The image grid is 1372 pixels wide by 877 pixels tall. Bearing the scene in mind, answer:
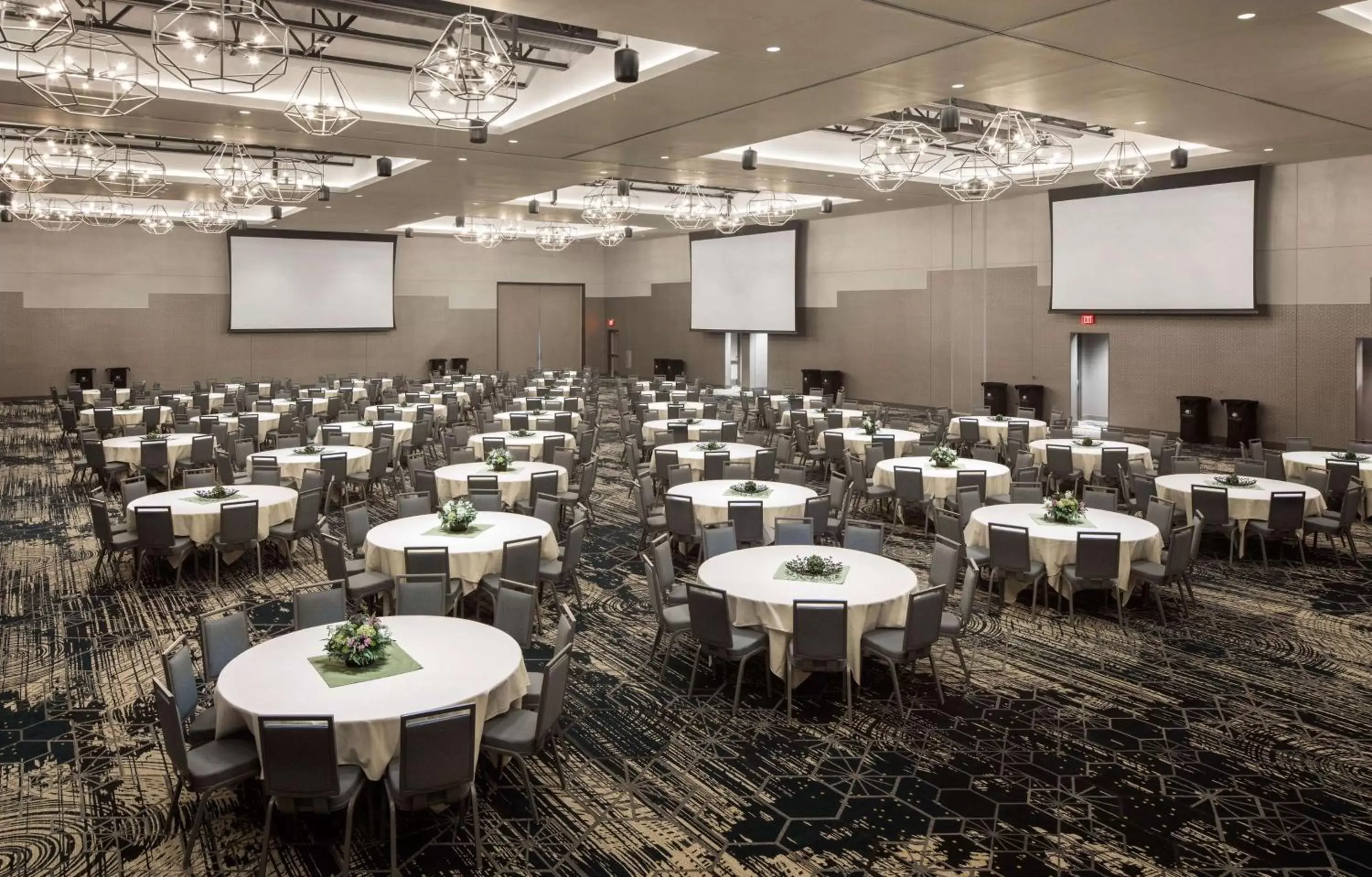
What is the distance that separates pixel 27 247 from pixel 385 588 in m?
26.1

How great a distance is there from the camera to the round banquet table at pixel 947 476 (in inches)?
479

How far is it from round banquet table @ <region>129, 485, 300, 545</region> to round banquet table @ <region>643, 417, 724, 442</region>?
622 centimetres

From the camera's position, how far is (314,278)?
31.9 m

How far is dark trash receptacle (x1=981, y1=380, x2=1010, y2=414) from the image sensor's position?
23.5m

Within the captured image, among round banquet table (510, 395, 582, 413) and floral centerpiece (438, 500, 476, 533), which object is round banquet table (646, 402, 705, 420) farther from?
floral centerpiece (438, 500, 476, 533)

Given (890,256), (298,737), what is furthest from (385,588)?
(890,256)

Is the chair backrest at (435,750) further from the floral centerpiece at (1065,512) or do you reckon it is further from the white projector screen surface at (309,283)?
the white projector screen surface at (309,283)

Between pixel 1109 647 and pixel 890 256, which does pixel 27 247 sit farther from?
pixel 1109 647

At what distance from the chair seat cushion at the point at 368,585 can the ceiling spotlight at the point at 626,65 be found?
5239mm

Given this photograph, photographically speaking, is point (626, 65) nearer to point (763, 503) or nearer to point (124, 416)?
point (763, 503)

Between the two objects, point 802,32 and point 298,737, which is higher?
point 802,32

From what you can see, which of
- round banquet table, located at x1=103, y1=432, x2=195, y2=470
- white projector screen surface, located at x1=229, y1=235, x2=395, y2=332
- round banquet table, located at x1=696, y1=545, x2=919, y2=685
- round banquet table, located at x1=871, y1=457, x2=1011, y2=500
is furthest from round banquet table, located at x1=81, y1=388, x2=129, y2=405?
round banquet table, located at x1=696, y1=545, x2=919, y2=685

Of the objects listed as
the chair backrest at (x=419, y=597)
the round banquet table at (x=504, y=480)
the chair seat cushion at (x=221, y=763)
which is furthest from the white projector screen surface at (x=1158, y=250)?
the chair seat cushion at (x=221, y=763)

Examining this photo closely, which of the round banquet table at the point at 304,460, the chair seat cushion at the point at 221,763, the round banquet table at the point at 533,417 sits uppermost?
the round banquet table at the point at 533,417
